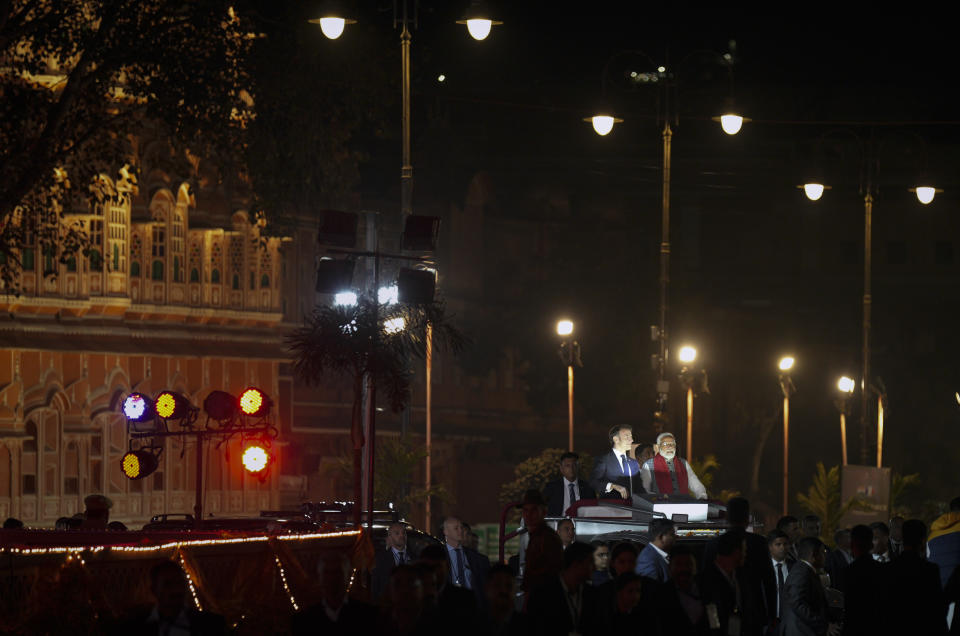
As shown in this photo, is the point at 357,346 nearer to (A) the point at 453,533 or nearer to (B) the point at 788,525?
(A) the point at 453,533

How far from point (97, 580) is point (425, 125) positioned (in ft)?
145

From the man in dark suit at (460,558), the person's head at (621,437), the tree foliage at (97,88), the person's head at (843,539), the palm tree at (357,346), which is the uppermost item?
the tree foliage at (97,88)

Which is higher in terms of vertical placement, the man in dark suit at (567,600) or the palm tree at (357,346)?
the palm tree at (357,346)

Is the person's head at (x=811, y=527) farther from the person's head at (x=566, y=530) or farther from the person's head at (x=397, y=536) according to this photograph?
the person's head at (x=397, y=536)

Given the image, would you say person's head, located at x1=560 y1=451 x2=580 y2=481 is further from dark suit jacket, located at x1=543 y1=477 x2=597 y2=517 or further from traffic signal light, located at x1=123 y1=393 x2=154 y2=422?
traffic signal light, located at x1=123 y1=393 x2=154 y2=422

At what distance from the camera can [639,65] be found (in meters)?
68.7

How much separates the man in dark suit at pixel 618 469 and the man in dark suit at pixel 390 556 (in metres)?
2.97

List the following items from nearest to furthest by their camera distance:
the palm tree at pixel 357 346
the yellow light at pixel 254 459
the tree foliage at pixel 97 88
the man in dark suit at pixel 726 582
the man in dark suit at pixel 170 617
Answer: the man in dark suit at pixel 170 617
the man in dark suit at pixel 726 582
the palm tree at pixel 357 346
the yellow light at pixel 254 459
the tree foliage at pixel 97 88

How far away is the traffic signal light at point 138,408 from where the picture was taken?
71.6 ft

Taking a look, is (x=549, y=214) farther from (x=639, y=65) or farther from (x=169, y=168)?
(x=169, y=168)

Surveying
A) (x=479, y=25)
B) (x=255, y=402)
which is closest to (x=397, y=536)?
(x=255, y=402)

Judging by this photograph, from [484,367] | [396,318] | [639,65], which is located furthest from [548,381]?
[396,318]

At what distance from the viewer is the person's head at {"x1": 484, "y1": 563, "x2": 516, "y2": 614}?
1213 cm

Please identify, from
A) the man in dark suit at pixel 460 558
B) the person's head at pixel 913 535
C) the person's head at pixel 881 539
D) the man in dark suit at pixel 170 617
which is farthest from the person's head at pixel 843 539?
the man in dark suit at pixel 170 617
